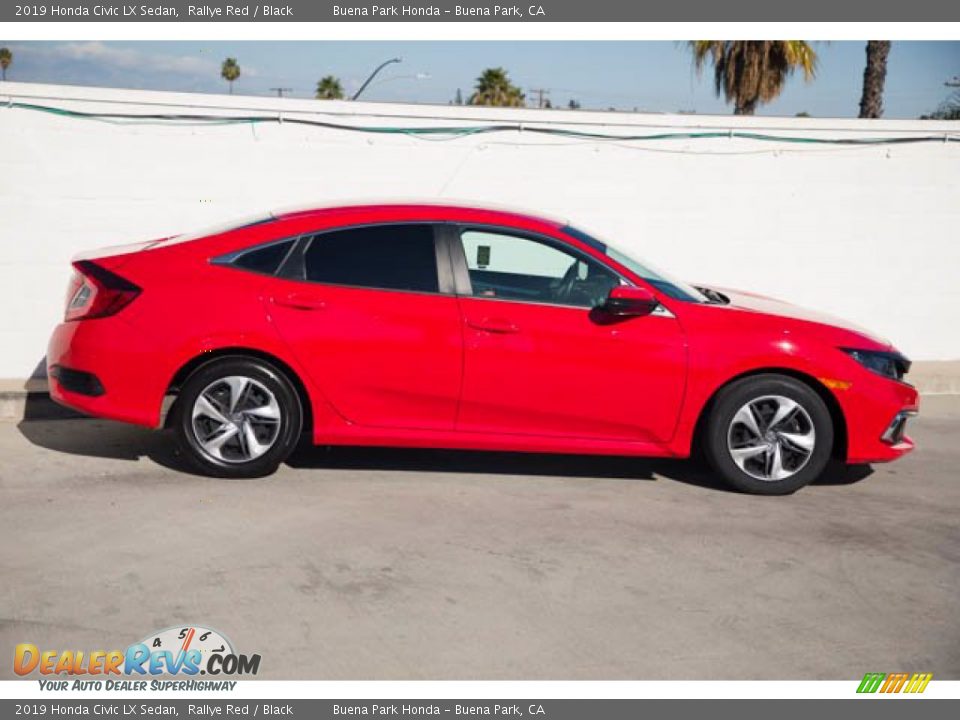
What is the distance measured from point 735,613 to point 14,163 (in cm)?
654

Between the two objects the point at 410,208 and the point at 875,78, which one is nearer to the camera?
the point at 410,208

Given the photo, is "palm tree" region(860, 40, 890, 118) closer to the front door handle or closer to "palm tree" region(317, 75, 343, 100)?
the front door handle

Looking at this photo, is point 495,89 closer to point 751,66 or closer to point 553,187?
point 751,66

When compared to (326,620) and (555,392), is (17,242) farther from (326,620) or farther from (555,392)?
(326,620)

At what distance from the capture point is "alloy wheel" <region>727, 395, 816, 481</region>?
21.6ft

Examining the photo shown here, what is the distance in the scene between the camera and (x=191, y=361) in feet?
21.1

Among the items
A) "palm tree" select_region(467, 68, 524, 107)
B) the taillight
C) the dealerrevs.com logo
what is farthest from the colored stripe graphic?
"palm tree" select_region(467, 68, 524, 107)

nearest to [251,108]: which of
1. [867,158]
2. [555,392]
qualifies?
[555,392]

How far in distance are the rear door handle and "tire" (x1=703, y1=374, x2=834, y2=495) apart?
2339mm

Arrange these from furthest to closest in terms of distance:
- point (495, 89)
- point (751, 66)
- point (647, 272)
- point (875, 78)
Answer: point (495, 89), point (751, 66), point (875, 78), point (647, 272)

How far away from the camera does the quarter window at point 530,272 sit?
659cm

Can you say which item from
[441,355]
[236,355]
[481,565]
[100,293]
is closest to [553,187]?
[441,355]

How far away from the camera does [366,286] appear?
653 cm

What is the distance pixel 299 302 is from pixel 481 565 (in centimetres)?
198
